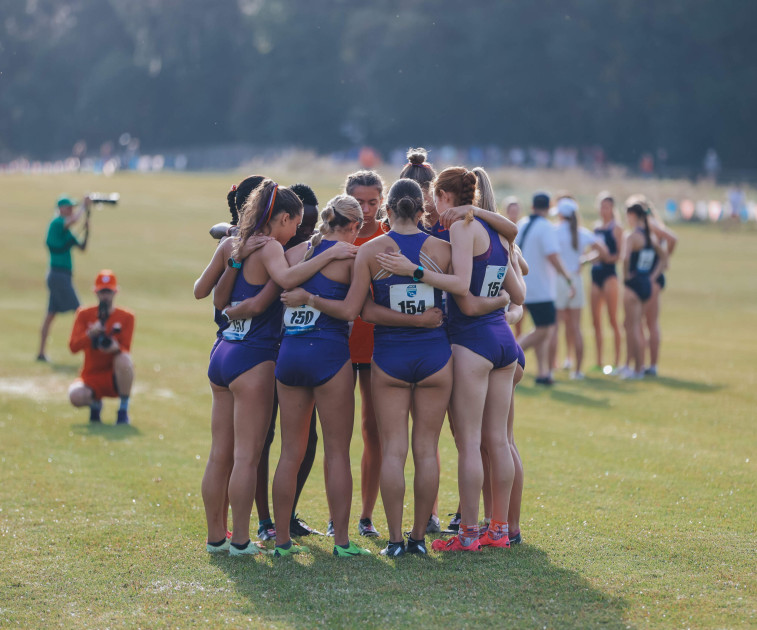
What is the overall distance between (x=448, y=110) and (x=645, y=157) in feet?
47.9

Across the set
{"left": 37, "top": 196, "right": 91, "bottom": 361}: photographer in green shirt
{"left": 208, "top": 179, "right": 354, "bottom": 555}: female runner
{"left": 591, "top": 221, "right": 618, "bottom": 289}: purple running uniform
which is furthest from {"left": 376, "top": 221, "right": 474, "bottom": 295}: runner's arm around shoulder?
{"left": 37, "top": 196, "right": 91, "bottom": 361}: photographer in green shirt

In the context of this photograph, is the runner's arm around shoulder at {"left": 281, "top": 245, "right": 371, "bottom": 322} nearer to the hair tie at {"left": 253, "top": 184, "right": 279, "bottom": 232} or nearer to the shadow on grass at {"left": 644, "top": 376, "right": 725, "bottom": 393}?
the hair tie at {"left": 253, "top": 184, "right": 279, "bottom": 232}

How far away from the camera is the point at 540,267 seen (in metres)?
12.1

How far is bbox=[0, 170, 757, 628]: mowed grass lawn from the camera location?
504 centimetres

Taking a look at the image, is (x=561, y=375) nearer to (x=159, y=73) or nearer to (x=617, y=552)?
(x=617, y=552)

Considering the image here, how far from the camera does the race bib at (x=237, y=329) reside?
5844mm

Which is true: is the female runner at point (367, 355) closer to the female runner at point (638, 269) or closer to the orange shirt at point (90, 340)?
the orange shirt at point (90, 340)

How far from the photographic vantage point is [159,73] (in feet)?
267

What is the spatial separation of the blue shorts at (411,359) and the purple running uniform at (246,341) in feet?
2.17

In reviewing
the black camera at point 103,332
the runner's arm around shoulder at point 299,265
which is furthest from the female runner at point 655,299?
the runner's arm around shoulder at point 299,265

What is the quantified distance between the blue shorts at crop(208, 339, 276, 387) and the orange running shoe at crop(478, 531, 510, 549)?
163cm

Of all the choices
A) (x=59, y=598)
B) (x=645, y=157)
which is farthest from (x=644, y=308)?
(x=645, y=157)

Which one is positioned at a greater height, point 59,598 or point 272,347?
point 272,347

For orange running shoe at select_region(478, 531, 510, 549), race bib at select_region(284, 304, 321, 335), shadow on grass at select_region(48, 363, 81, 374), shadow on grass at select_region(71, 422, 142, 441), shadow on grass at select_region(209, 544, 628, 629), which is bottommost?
shadow on grass at select_region(71, 422, 142, 441)
